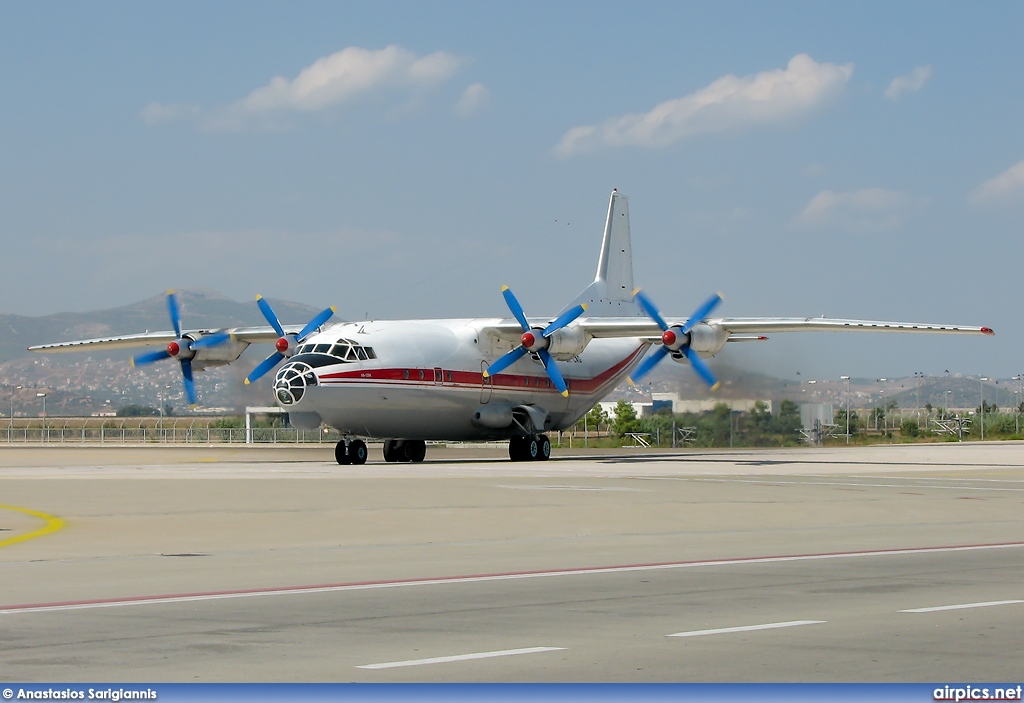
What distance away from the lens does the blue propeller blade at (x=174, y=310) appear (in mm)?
53938

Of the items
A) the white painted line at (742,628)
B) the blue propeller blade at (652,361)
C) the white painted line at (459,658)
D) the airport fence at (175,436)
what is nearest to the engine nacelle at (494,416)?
the blue propeller blade at (652,361)

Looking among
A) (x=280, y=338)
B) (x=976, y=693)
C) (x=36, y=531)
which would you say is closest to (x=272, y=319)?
(x=280, y=338)

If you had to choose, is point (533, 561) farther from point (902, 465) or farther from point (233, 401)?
point (233, 401)

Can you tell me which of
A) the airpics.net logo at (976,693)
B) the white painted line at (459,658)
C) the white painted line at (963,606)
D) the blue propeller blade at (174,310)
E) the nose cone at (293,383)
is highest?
the blue propeller blade at (174,310)

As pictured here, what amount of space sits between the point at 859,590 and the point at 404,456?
38177 millimetres

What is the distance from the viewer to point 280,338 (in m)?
51.6

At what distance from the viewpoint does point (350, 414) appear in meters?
44.3

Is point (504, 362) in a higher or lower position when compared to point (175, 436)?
higher

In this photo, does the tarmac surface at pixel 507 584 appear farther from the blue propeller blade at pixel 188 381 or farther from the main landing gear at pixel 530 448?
the blue propeller blade at pixel 188 381

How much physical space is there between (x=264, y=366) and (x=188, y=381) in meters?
3.63

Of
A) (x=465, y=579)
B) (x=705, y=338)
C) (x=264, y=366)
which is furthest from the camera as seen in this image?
(x=264, y=366)

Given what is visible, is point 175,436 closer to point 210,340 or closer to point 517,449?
point 210,340

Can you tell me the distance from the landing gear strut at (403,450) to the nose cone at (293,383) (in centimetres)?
775

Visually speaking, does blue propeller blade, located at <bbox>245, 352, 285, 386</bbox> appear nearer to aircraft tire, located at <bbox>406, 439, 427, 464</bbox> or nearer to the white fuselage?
the white fuselage
